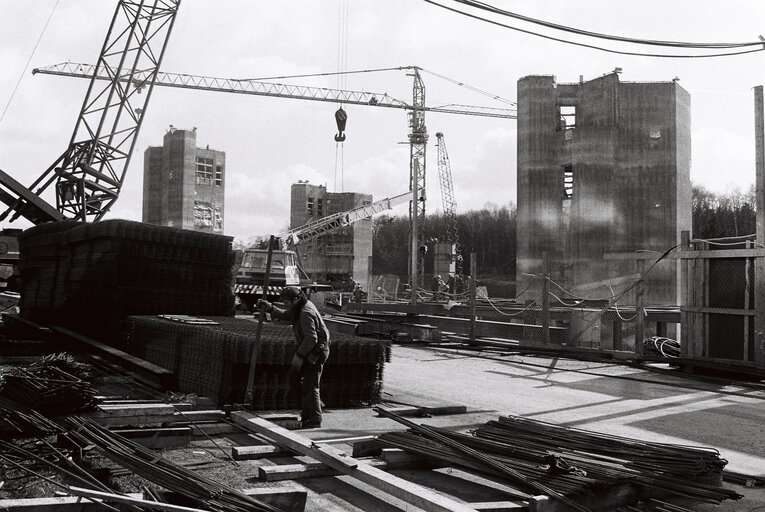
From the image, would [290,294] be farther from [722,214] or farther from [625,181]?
[722,214]

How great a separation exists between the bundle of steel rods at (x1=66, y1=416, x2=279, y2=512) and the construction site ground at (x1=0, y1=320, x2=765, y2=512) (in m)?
0.50

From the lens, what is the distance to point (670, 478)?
5469 mm

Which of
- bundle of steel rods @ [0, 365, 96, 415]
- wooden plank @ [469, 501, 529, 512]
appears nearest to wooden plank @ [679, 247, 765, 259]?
A: wooden plank @ [469, 501, 529, 512]

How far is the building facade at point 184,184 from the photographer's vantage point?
81.8 metres

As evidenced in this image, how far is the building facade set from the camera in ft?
268

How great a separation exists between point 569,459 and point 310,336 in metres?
3.38

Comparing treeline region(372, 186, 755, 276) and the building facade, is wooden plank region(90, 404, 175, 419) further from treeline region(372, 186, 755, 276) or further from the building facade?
the building facade

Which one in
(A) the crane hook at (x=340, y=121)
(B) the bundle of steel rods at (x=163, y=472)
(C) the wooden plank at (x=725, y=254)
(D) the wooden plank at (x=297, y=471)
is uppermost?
(A) the crane hook at (x=340, y=121)

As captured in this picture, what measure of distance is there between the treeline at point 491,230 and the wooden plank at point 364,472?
6636cm

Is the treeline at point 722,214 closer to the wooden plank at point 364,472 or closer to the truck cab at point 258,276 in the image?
the truck cab at point 258,276

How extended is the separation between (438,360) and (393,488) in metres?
11.4

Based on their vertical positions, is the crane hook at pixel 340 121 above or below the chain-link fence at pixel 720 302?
above

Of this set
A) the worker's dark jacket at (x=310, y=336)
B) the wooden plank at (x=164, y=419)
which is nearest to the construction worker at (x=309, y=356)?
the worker's dark jacket at (x=310, y=336)

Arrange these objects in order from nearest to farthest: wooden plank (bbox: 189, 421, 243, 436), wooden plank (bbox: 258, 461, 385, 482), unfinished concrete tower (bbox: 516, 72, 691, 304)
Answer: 1. wooden plank (bbox: 258, 461, 385, 482)
2. wooden plank (bbox: 189, 421, 243, 436)
3. unfinished concrete tower (bbox: 516, 72, 691, 304)
